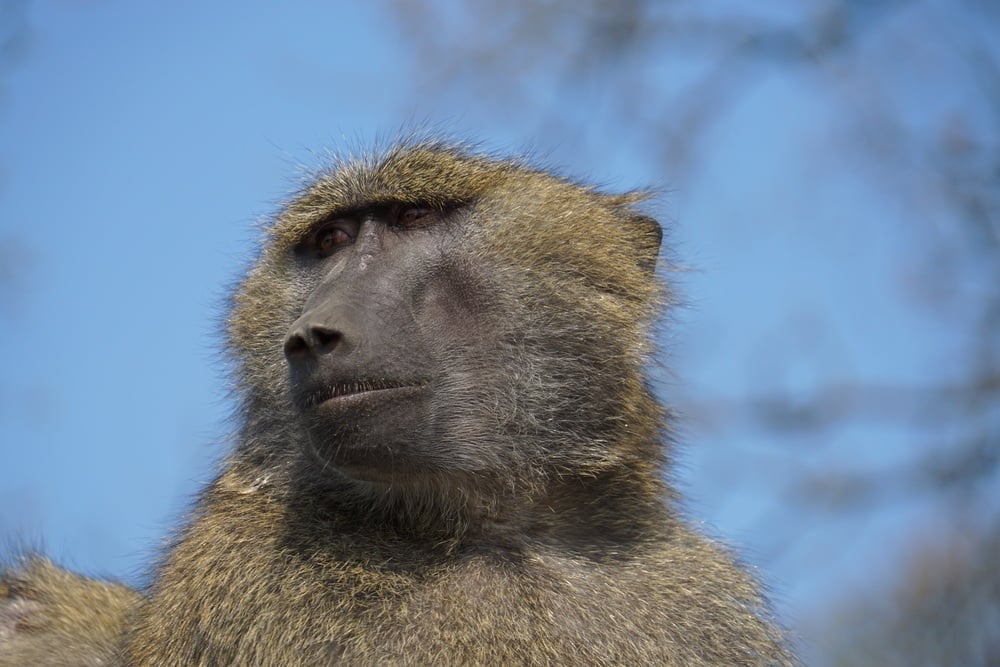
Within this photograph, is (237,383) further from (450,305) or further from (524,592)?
(524,592)

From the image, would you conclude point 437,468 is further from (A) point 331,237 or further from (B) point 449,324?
(A) point 331,237

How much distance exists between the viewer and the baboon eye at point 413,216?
4867mm

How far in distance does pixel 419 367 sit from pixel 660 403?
1.19 metres

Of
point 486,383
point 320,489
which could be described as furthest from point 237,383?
point 486,383

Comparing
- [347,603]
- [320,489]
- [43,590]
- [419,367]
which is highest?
[419,367]

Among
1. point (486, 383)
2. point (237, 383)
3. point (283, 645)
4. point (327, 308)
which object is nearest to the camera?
point (283, 645)

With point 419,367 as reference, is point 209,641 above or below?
below

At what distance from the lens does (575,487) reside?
15.3 ft

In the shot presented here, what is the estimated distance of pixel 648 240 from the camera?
17.6 ft

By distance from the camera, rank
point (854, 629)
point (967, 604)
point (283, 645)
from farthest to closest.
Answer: point (854, 629)
point (967, 604)
point (283, 645)

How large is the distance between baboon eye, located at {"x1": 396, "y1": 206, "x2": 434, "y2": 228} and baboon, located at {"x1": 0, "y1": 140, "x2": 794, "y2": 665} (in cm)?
1

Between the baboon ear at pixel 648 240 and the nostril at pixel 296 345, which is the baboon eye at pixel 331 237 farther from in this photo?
the baboon ear at pixel 648 240

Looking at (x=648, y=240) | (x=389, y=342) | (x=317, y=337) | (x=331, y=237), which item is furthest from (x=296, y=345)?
(x=648, y=240)

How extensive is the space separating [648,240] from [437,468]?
1.60 metres
